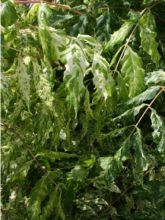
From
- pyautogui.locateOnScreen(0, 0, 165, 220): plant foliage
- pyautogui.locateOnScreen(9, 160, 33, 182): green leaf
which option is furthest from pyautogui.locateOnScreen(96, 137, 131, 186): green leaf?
pyautogui.locateOnScreen(9, 160, 33, 182): green leaf

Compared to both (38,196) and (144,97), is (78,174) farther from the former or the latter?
(144,97)

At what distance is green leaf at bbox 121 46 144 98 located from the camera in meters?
1.28

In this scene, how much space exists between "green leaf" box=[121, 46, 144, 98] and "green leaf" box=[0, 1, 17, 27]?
0.37 meters

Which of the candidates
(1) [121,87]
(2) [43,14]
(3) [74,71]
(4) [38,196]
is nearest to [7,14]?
(2) [43,14]

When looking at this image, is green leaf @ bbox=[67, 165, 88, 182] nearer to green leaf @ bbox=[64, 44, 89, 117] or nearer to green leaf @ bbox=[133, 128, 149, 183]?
green leaf @ bbox=[133, 128, 149, 183]

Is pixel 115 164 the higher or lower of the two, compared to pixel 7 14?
lower

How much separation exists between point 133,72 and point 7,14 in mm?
403

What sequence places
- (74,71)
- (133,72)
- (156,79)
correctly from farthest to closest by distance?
(156,79), (133,72), (74,71)

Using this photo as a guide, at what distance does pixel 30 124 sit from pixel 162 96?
564mm

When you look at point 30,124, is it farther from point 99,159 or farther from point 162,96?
point 162,96

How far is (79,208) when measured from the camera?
1706mm

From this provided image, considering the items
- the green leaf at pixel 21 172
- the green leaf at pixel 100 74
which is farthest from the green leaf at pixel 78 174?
the green leaf at pixel 100 74

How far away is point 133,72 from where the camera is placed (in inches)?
50.4

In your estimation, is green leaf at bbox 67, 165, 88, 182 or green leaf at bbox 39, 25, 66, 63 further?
green leaf at bbox 67, 165, 88, 182
